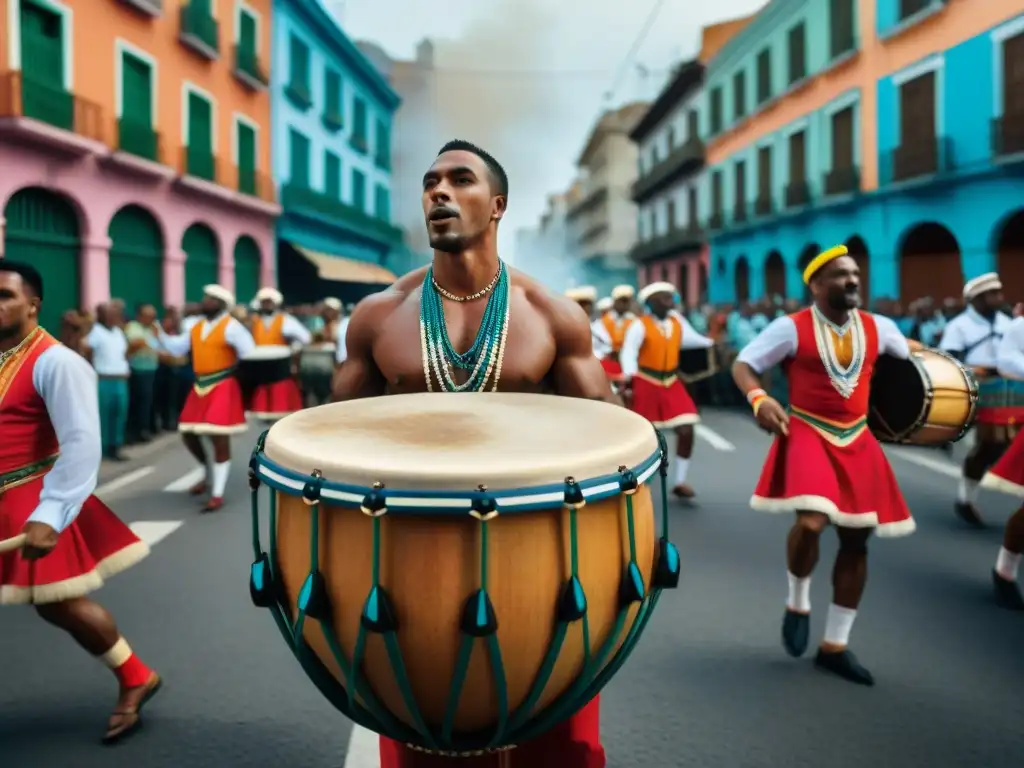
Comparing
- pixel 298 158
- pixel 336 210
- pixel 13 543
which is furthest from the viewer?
pixel 336 210

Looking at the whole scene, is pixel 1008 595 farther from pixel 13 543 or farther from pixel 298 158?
pixel 298 158

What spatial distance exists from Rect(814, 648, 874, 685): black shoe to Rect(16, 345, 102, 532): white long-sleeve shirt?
9.79 feet

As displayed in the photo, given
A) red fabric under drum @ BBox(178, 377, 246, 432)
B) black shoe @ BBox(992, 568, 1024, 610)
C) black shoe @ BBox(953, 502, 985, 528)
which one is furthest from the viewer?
red fabric under drum @ BBox(178, 377, 246, 432)

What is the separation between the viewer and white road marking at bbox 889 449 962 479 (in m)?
8.72

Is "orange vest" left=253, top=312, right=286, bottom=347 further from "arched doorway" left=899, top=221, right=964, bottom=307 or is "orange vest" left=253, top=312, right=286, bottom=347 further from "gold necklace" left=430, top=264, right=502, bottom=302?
"arched doorway" left=899, top=221, right=964, bottom=307

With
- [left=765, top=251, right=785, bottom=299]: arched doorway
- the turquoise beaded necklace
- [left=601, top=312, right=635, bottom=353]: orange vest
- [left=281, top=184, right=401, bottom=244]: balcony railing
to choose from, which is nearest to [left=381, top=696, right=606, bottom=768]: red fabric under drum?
the turquoise beaded necklace

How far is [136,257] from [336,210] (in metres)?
11.3

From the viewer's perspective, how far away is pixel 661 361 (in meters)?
7.85

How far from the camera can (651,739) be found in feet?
10.7

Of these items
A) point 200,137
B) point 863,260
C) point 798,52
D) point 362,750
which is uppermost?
point 798,52

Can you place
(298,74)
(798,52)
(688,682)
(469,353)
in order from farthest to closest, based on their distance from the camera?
(298,74) → (798,52) → (688,682) → (469,353)

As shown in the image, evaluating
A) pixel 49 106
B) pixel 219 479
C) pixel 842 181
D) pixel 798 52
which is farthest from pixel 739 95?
pixel 219 479

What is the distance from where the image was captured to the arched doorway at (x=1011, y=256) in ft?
55.5

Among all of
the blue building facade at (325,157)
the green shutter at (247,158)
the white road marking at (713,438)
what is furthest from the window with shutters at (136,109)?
the white road marking at (713,438)
